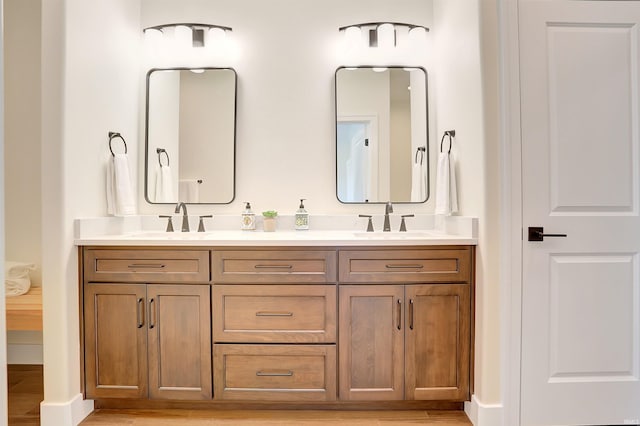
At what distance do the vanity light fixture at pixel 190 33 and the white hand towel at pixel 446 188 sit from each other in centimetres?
162

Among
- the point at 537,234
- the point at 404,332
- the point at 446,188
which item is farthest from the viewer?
the point at 446,188

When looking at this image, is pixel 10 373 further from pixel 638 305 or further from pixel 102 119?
pixel 638 305

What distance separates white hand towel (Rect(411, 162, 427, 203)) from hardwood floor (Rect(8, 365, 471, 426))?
4.03 ft

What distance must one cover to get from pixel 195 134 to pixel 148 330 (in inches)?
48.9

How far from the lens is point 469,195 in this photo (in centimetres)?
201

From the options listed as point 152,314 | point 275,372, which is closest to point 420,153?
point 275,372

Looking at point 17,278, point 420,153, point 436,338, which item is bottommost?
point 436,338

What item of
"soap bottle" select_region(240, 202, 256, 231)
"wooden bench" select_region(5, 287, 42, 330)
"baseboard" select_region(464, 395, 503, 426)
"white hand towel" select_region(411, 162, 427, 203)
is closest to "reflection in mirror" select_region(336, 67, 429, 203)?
"white hand towel" select_region(411, 162, 427, 203)

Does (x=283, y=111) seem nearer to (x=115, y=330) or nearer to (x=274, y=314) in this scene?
(x=274, y=314)

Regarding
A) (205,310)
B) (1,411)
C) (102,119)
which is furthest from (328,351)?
(102,119)

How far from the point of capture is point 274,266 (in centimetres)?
192

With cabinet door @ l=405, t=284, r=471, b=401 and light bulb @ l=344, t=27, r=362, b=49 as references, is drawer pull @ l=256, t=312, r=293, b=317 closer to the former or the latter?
cabinet door @ l=405, t=284, r=471, b=401

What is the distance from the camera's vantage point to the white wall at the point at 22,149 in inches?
99.1

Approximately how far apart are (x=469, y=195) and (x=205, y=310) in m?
1.47
